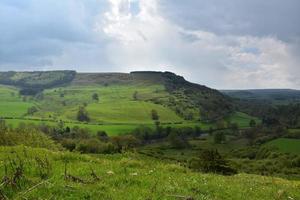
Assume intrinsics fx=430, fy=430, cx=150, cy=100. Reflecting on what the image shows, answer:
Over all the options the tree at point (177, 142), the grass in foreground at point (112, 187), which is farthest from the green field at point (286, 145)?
the grass in foreground at point (112, 187)

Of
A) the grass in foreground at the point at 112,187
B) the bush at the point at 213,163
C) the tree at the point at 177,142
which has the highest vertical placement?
the grass in foreground at the point at 112,187

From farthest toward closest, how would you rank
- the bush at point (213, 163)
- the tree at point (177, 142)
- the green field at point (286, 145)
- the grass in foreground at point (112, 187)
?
the tree at point (177, 142)
the green field at point (286, 145)
the bush at point (213, 163)
the grass in foreground at point (112, 187)

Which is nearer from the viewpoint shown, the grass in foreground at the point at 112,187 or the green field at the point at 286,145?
the grass in foreground at the point at 112,187

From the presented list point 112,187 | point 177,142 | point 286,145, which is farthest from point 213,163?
point 177,142

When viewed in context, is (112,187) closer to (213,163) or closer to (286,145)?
(213,163)

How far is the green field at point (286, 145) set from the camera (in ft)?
564

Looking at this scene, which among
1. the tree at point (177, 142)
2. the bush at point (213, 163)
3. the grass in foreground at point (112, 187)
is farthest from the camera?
the tree at point (177, 142)

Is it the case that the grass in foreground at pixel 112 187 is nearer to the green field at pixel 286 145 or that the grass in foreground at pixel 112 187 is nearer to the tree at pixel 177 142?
the green field at pixel 286 145

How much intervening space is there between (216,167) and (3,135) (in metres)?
24.4

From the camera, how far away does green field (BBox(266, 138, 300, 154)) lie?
17193 centimetres

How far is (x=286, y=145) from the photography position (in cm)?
17975

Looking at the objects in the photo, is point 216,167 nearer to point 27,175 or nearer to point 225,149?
point 27,175

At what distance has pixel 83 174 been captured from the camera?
17.6 m

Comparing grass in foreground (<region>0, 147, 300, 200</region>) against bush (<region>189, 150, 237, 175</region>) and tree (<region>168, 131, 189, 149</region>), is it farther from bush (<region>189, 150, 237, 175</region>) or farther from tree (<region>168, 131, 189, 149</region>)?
tree (<region>168, 131, 189, 149</region>)
